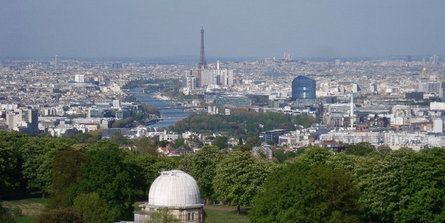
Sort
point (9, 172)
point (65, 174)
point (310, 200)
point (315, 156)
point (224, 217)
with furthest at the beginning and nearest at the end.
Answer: point (9, 172) < point (315, 156) < point (224, 217) < point (65, 174) < point (310, 200)

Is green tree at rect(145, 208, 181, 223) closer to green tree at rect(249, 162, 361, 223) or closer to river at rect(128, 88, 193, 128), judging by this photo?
green tree at rect(249, 162, 361, 223)

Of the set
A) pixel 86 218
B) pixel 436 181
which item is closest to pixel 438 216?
pixel 436 181

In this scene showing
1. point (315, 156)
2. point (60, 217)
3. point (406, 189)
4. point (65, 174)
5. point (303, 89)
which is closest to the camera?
point (60, 217)

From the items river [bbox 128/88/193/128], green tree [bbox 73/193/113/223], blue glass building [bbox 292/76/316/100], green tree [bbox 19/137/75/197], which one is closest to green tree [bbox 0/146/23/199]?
green tree [bbox 19/137/75/197]

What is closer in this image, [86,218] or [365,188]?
[86,218]

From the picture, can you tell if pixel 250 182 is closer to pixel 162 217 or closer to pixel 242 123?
pixel 162 217

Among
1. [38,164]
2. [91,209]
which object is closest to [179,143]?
[38,164]

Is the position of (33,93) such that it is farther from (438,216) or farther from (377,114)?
(438,216)
